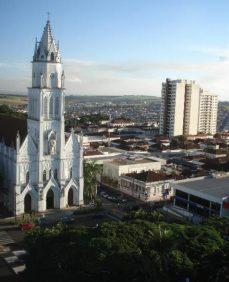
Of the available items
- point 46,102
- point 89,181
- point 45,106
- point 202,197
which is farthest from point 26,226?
point 202,197

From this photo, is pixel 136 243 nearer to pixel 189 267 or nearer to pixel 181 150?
pixel 189 267

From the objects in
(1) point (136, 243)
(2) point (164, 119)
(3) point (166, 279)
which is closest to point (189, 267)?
(3) point (166, 279)

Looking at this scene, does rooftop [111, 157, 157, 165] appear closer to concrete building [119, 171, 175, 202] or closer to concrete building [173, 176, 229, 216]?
concrete building [119, 171, 175, 202]

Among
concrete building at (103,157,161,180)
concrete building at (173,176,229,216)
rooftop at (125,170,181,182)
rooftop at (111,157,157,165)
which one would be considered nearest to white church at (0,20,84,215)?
rooftop at (125,170,181,182)

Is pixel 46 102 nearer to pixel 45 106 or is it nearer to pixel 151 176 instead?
pixel 45 106

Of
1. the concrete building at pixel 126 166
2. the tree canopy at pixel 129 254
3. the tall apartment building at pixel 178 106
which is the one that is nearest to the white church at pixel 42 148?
the concrete building at pixel 126 166
